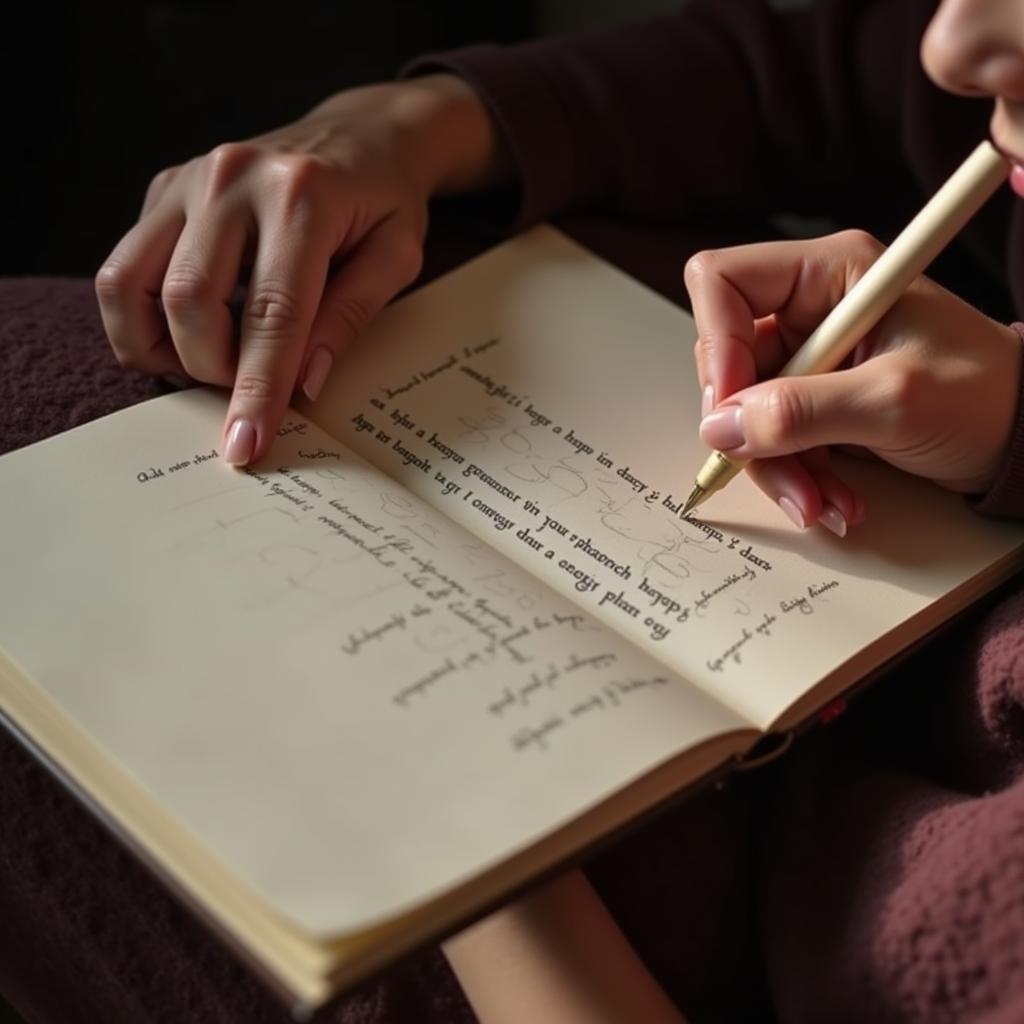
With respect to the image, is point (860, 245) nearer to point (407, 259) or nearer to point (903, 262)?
point (903, 262)

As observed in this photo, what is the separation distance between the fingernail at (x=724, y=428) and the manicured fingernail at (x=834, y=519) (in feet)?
0.17

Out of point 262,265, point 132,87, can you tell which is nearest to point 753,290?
point 262,265

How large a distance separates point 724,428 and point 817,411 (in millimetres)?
41

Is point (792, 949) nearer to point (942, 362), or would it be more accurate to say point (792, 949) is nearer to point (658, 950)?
point (658, 950)

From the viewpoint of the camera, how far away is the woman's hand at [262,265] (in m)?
0.59

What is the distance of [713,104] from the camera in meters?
0.81

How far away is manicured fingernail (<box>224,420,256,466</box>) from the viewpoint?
1.85 feet

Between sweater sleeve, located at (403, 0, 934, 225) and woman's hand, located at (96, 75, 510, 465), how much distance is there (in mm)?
118

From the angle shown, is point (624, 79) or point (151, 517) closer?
point (151, 517)

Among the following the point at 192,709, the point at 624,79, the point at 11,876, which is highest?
the point at 624,79

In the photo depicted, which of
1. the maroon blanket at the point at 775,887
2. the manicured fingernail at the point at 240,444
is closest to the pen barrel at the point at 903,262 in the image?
the maroon blanket at the point at 775,887

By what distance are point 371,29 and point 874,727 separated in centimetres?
85

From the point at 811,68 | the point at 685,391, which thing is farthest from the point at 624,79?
the point at 685,391

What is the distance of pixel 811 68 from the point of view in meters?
0.84
